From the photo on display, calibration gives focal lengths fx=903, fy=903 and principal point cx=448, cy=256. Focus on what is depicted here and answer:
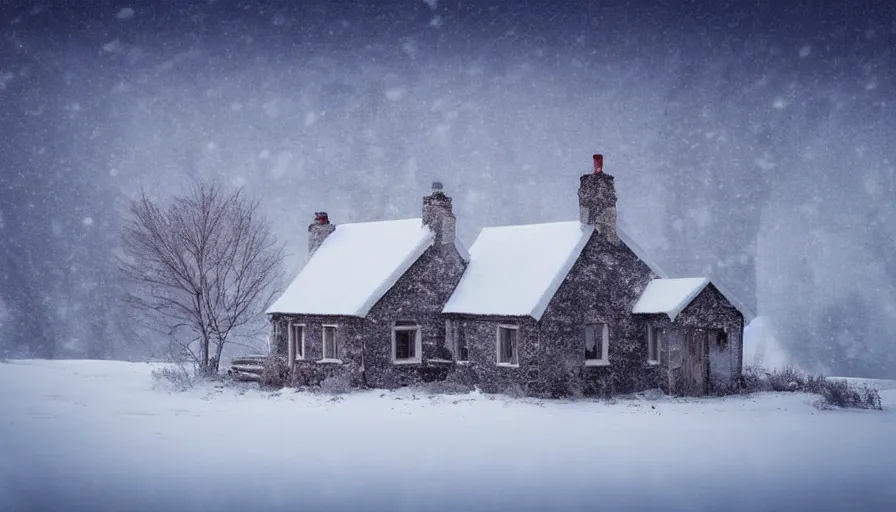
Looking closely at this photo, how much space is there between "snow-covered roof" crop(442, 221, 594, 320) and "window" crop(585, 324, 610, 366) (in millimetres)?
2334

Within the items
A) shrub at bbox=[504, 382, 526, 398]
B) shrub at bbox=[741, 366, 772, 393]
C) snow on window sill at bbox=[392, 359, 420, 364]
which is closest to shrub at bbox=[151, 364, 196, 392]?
snow on window sill at bbox=[392, 359, 420, 364]

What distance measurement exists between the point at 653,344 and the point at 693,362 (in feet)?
4.87

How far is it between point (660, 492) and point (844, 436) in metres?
8.18

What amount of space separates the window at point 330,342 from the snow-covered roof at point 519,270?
407 centimetres

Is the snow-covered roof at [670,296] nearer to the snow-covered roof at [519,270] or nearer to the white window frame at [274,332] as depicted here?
the snow-covered roof at [519,270]

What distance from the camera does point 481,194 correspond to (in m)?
136

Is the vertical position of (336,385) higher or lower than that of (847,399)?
higher

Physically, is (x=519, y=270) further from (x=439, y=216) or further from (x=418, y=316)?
(x=418, y=316)

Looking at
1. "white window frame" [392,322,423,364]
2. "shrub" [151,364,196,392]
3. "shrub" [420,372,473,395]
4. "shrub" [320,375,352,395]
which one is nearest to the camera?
"shrub" [320,375,352,395]

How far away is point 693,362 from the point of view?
30.7 meters

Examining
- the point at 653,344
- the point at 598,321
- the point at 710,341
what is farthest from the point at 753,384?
the point at 598,321

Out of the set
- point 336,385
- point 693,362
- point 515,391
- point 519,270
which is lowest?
point 515,391

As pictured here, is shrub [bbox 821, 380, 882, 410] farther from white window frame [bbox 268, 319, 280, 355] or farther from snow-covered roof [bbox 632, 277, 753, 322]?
white window frame [bbox 268, 319, 280, 355]

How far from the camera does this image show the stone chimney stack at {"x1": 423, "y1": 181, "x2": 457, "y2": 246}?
108ft
